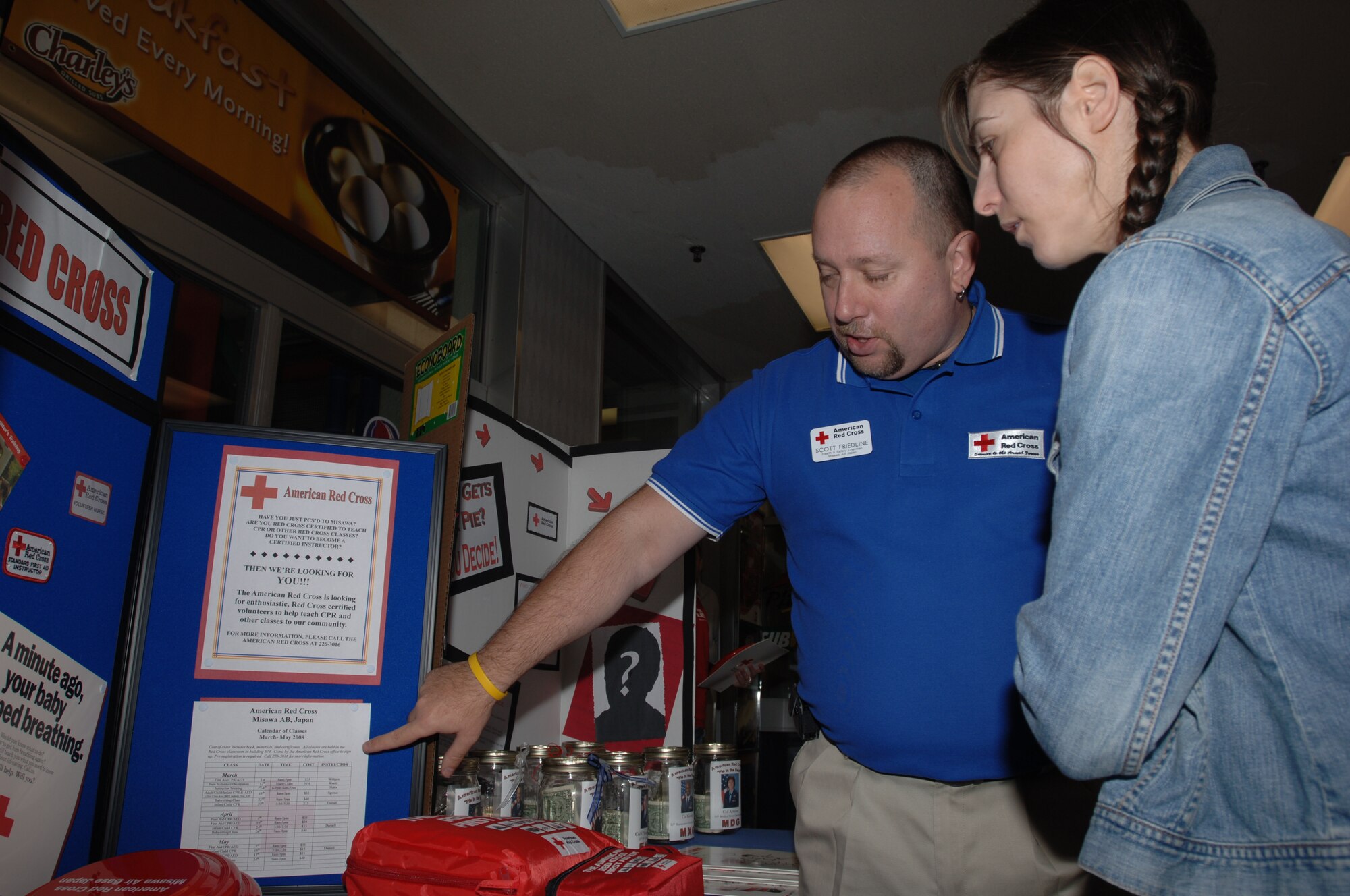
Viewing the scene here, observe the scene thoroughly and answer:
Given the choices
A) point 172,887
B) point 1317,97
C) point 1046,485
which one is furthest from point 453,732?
point 1317,97

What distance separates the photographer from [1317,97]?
3189mm

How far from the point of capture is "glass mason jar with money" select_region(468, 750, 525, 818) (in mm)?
1620

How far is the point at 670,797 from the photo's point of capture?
70.6 inches

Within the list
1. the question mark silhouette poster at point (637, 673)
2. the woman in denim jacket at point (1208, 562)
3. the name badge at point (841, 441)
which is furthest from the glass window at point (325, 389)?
the woman in denim jacket at point (1208, 562)

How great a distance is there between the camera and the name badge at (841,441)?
1.43 m

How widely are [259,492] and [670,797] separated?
1012 mm

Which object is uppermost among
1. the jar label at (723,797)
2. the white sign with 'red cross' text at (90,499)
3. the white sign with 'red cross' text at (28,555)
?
the white sign with 'red cross' text at (90,499)

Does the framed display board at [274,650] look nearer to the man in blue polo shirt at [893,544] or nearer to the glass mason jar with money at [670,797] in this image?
the man in blue polo shirt at [893,544]

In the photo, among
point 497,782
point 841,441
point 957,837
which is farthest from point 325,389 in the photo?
point 957,837

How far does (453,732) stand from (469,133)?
2662 millimetres

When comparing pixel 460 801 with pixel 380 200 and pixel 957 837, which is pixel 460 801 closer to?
pixel 957 837

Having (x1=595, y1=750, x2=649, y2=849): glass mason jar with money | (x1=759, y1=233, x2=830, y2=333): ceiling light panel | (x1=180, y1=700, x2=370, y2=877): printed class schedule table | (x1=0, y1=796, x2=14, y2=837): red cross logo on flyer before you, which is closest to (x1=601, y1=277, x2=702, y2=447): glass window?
(x1=759, y1=233, x2=830, y2=333): ceiling light panel

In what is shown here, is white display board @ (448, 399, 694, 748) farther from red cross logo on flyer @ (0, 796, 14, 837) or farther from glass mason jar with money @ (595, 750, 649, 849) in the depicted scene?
red cross logo on flyer @ (0, 796, 14, 837)

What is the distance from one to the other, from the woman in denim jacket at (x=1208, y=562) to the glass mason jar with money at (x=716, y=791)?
143 cm
